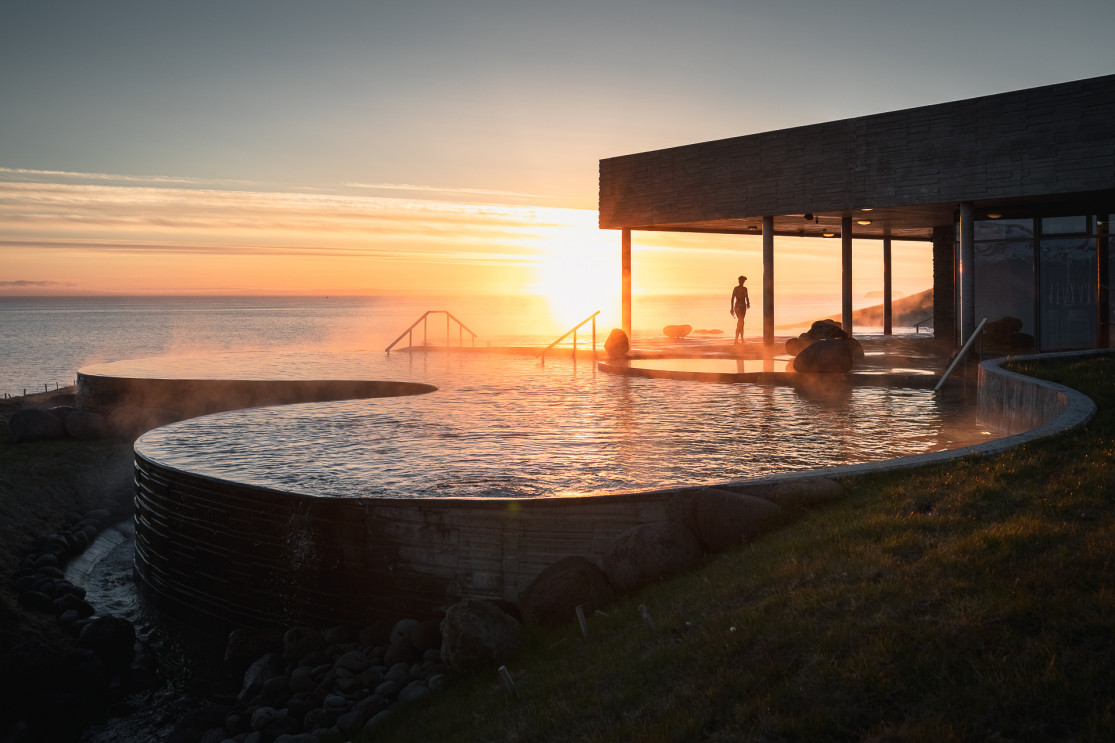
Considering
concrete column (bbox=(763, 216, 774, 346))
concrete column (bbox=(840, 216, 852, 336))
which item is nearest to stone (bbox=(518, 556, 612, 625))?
concrete column (bbox=(763, 216, 774, 346))

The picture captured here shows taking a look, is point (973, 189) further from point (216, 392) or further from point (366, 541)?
point (216, 392)

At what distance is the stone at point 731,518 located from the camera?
613cm

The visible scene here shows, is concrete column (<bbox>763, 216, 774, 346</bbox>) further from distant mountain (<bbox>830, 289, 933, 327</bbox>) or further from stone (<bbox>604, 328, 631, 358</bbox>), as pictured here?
distant mountain (<bbox>830, 289, 933, 327</bbox>)

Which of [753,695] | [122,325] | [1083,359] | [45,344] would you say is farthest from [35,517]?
[122,325]

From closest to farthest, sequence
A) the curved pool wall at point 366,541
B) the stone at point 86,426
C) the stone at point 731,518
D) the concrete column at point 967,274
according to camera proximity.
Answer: the stone at point 731,518
the curved pool wall at point 366,541
the stone at point 86,426
the concrete column at point 967,274

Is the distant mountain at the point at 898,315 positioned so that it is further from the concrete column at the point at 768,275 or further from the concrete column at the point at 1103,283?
the concrete column at the point at 1103,283

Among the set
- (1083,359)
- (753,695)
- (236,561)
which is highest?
(1083,359)

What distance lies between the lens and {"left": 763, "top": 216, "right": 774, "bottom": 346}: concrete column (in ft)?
69.9

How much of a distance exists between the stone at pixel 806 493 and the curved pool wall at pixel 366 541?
0.60 feet

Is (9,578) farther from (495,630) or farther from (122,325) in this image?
(122,325)

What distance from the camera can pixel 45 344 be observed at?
85.3 m

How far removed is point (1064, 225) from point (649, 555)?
16.4 meters

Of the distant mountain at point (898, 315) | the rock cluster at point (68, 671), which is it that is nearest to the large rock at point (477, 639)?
the rock cluster at point (68, 671)

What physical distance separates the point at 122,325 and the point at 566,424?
431 ft
